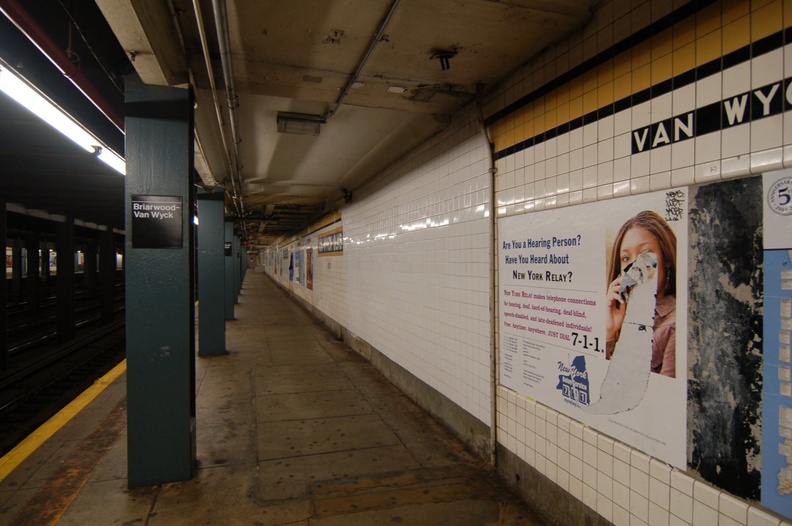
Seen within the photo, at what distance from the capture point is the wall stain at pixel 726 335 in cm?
177

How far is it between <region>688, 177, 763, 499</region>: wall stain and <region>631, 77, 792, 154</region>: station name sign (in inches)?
10.5

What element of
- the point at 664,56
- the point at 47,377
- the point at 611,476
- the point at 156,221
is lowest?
the point at 47,377

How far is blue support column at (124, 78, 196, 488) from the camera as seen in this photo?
3385mm

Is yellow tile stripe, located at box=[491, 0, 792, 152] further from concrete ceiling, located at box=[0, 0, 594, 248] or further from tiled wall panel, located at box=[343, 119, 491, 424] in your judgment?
tiled wall panel, located at box=[343, 119, 491, 424]

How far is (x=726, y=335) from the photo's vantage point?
6.11ft

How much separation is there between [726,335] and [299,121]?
14.0 ft

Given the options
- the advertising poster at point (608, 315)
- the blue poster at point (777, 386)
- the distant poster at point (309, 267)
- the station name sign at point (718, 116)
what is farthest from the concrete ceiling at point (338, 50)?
the distant poster at point (309, 267)

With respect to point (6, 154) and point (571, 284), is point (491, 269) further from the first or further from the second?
point (6, 154)

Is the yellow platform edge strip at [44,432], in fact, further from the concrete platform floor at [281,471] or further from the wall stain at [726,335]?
the wall stain at [726,335]

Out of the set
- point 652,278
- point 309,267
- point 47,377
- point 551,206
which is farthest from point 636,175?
point 309,267

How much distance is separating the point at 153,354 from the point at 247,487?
1.30 m

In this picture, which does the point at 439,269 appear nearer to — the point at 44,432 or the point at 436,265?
the point at 436,265

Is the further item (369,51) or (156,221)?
(156,221)

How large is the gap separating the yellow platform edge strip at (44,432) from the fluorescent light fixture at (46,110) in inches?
113
